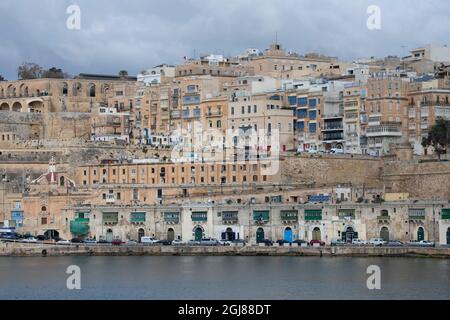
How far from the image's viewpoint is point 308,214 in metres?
65.1

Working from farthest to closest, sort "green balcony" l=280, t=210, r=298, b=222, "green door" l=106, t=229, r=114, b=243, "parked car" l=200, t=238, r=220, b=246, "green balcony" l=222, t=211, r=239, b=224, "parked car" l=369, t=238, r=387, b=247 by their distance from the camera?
"green door" l=106, t=229, r=114, b=243, "green balcony" l=222, t=211, r=239, b=224, "green balcony" l=280, t=210, r=298, b=222, "parked car" l=200, t=238, r=220, b=246, "parked car" l=369, t=238, r=387, b=247

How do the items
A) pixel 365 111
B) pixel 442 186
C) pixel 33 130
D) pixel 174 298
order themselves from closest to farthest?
pixel 174 298
pixel 442 186
pixel 365 111
pixel 33 130

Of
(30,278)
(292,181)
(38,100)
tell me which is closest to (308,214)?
(292,181)

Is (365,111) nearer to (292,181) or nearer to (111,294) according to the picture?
(292,181)

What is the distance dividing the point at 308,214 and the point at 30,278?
46.3ft

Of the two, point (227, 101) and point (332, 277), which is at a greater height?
point (227, 101)

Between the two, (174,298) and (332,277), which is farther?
(332,277)

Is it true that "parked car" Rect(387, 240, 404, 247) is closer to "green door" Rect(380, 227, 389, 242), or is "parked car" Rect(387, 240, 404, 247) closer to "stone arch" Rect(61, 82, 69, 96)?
"green door" Rect(380, 227, 389, 242)

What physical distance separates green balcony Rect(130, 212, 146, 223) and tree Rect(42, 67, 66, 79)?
2628cm

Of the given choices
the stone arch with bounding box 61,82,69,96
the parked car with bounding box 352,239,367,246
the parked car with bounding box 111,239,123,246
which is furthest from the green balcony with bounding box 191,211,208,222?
the stone arch with bounding box 61,82,69,96

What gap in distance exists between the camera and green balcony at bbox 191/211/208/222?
67.2 metres

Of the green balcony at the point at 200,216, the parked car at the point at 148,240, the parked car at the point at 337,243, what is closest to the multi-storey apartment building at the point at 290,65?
the green balcony at the point at 200,216

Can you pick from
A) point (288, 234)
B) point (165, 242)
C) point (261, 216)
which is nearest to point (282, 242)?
point (288, 234)

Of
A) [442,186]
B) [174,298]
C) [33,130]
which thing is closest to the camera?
[174,298]
